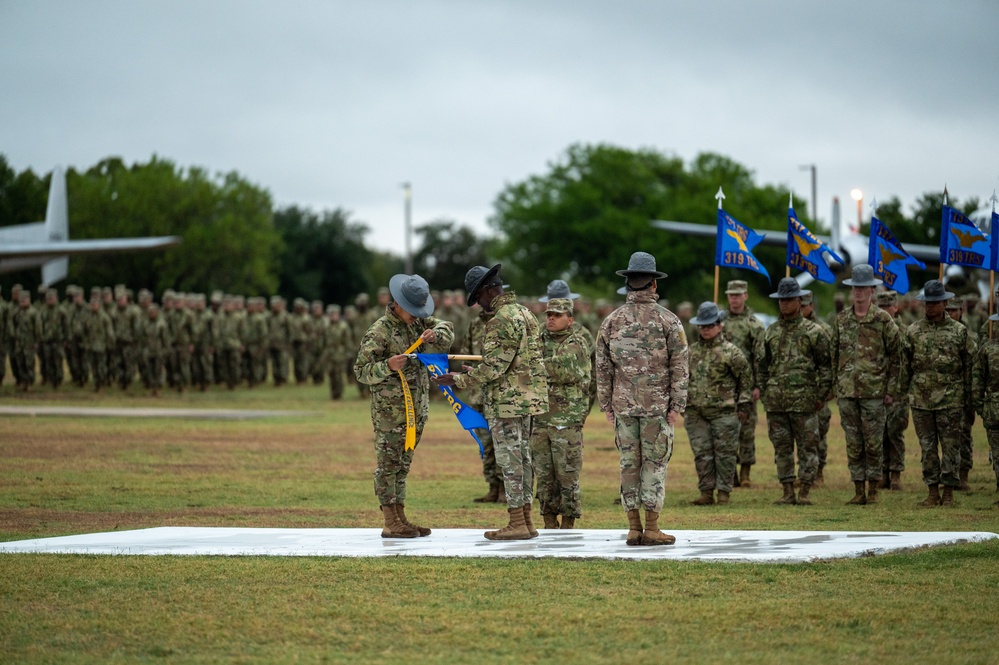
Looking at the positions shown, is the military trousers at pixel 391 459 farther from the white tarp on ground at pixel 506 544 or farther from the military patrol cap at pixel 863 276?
the military patrol cap at pixel 863 276

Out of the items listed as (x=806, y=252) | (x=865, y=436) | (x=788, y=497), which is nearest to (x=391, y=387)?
(x=788, y=497)

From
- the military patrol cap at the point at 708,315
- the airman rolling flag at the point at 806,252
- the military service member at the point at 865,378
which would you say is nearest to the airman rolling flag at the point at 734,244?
the airman rolling flag at the point at 806,252

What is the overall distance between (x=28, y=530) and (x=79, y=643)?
543 centimetres

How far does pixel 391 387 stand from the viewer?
1047 cm

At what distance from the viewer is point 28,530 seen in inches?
478

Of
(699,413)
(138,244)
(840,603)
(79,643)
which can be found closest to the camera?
(79,643)

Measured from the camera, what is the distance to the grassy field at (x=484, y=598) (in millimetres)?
6938

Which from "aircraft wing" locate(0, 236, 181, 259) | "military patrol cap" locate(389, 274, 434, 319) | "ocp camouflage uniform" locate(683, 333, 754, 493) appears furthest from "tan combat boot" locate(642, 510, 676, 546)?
"aircraft wing" locate(0, 236, 181, 259)

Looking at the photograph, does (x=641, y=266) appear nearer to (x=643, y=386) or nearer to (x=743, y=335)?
(x=643, y=386)

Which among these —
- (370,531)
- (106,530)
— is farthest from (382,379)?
(106,530)

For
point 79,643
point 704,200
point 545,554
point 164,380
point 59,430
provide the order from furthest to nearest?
point 704,200 → point 164,380 → point 59,430 → point 545,554 → point 79,643

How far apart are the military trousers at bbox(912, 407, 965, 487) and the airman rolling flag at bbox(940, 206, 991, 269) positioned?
2.65 m

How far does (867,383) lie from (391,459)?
5778 millimetres

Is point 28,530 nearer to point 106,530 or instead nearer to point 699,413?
point 106,530
